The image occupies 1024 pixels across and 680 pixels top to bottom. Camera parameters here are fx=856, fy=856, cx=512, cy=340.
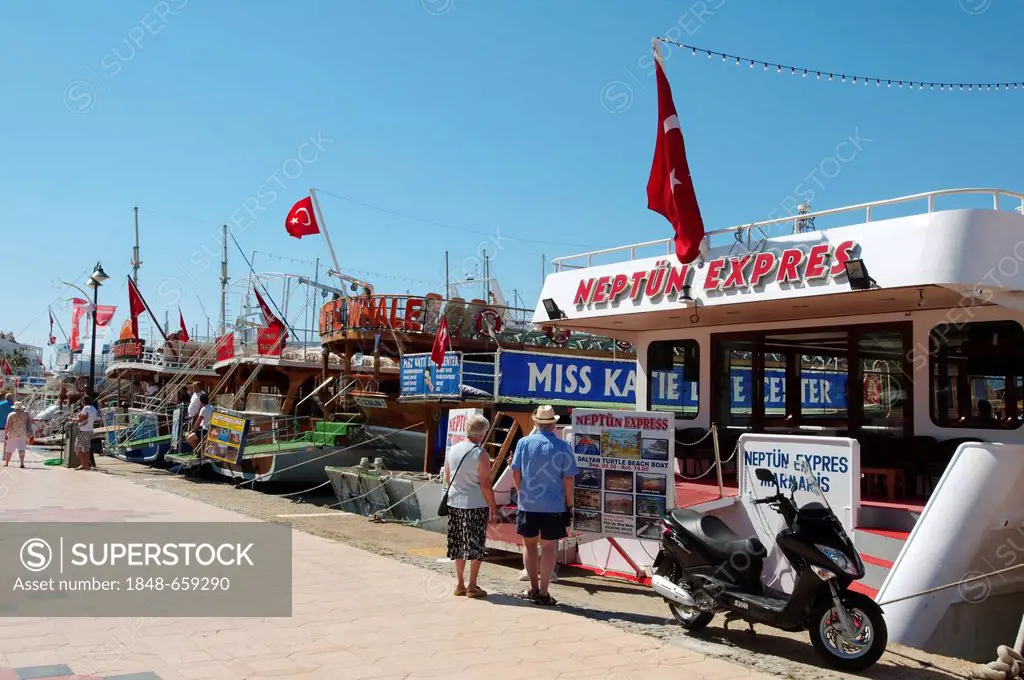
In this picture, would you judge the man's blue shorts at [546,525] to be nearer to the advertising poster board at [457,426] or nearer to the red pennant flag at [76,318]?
the advertising poster board at [457,426]

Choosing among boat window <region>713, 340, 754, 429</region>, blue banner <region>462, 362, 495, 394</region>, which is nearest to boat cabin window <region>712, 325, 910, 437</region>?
boat window <region>713, 340, 754, 429</region>

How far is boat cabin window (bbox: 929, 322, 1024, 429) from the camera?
30.2 feet

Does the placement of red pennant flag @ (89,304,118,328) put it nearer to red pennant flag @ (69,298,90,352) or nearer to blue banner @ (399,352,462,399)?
red pennant flag @ (69,298,90,352)

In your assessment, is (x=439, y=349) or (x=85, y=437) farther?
(x=85, y=437)

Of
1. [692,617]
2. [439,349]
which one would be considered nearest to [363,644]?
[692,617]

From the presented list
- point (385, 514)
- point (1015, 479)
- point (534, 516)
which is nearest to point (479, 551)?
point (534, 516)

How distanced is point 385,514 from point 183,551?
5861 millimetres

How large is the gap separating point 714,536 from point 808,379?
20.0ft

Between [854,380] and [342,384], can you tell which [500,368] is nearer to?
[854,380]

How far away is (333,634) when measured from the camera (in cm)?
599

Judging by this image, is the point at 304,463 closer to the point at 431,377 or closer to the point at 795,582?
the point at 431,377

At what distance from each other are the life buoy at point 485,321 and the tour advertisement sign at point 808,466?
17.4 metres

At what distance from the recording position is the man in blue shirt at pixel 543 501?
7262mm

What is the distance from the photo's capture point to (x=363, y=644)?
5766 millimetres
